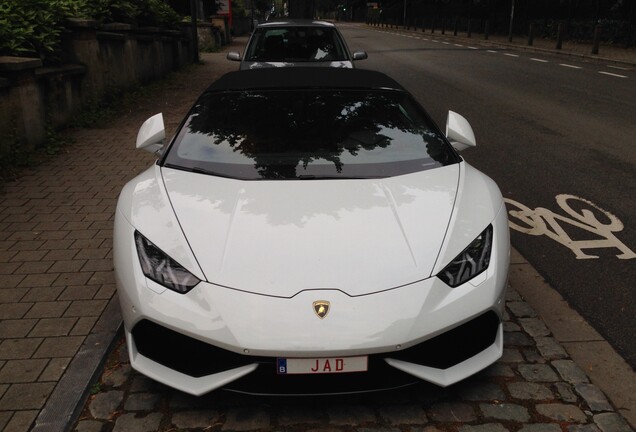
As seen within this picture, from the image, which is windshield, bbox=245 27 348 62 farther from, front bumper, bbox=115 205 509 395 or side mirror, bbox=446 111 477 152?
front bumper, bbox=115 205 509 395

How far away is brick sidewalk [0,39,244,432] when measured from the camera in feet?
10.0

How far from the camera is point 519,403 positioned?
9.17ft

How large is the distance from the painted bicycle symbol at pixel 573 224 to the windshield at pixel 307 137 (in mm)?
1769

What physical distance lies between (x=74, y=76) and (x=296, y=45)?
11.5 feet

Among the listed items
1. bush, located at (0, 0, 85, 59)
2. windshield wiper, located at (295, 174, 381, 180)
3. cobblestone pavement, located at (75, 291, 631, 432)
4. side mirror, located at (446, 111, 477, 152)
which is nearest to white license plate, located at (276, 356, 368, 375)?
cobblestone pavement, located at (75, 291, 631, 432)

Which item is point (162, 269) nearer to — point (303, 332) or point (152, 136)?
point (303, 332)

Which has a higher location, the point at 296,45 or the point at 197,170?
the point at 296,45

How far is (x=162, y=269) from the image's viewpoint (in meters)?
2.69

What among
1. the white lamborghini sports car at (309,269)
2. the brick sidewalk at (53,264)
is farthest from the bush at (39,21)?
the white lamborghini sports car at (309,269)

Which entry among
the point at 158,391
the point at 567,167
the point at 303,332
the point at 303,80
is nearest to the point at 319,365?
the point at 303,332

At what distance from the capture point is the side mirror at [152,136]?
12.7ft

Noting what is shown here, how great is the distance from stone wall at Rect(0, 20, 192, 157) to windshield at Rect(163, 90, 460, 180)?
412cm

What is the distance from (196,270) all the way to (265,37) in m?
6.53

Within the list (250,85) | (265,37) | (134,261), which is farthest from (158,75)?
(134,261)
